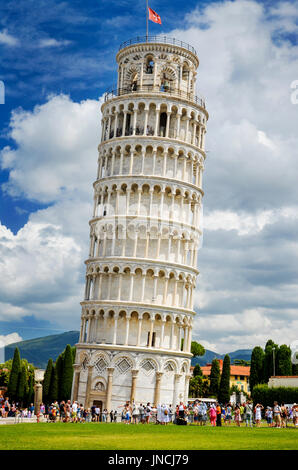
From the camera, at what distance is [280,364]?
90250 millimetres

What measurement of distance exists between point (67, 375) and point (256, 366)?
3098cm

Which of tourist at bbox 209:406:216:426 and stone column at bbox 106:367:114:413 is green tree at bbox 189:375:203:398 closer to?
stone column at bbox 106:367:114:413

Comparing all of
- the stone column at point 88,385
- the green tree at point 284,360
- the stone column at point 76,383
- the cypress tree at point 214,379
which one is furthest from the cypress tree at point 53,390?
the green tree at point 284,360

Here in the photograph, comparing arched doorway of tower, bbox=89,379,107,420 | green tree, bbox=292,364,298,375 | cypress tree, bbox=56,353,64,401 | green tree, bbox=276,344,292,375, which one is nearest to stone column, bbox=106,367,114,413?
arched doorway of tower, bbox=89,379,107,420

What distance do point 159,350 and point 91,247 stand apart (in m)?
13.8

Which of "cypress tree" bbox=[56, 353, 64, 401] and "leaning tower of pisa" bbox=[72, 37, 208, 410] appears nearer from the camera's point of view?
"leaning tower of pisa" bbox=[72, 37, 208, 410]

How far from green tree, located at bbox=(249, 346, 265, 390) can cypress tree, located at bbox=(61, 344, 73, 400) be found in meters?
29.3

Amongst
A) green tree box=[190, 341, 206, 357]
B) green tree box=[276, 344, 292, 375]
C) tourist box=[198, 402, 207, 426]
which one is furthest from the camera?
green tree box=[190, 341, 206, 357]

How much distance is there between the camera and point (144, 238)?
203ft

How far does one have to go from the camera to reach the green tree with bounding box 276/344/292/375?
295ft

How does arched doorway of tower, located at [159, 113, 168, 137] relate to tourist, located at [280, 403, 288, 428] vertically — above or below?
above

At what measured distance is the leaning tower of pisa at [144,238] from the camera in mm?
59594
